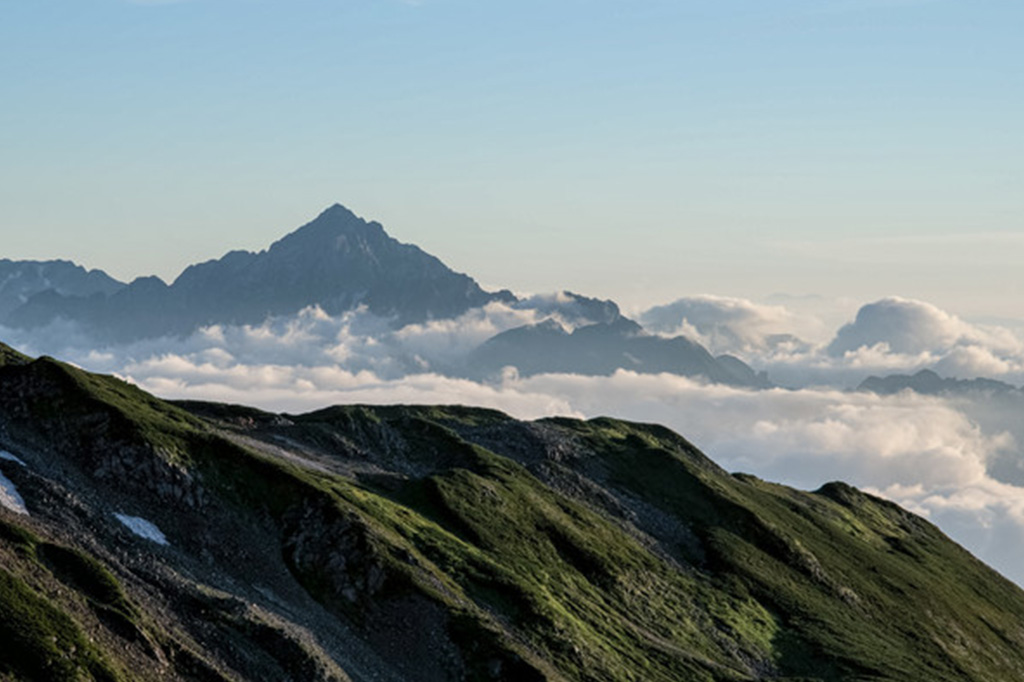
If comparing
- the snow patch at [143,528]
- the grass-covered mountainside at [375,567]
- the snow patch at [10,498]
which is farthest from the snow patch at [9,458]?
the snow patch at [143,528]

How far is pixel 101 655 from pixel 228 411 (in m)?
92.0

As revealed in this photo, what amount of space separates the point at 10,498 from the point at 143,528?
12.0 m

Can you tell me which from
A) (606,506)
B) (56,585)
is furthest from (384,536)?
(606,506)

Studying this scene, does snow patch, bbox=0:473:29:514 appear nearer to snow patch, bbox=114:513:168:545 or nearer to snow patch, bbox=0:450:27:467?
snow patch, bbox=0:450:27:467

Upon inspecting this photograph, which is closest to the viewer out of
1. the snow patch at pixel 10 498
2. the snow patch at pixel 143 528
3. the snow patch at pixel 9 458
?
the snow patch at pixel 10 498

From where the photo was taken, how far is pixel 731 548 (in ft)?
600

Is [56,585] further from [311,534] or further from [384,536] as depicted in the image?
[384,536]

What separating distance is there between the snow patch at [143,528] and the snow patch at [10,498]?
8.71 meters

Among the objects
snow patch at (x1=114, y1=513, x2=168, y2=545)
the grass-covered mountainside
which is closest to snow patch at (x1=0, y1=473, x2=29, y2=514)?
the grass-covered mountainside

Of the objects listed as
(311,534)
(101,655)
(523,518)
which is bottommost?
(101,655)

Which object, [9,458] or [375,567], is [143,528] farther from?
[375,567]

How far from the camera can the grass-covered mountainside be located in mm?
88812

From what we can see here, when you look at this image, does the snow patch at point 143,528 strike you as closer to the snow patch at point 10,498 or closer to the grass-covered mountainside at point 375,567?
the grass-covered mountainside at point 375,567

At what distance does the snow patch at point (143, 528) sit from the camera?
10262 cm
